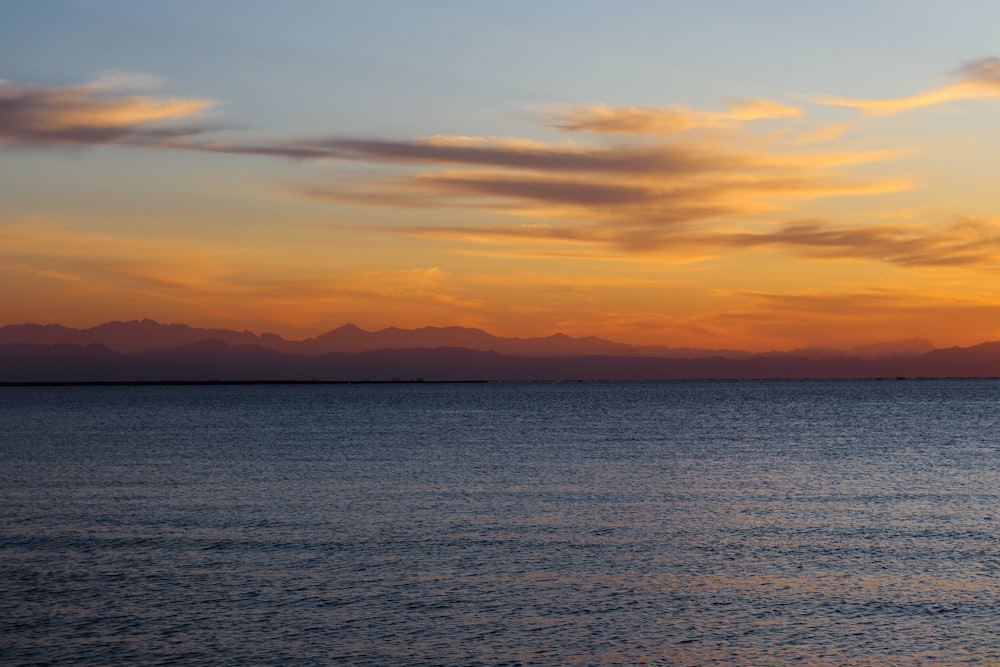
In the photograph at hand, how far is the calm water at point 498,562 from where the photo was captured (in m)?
26.5

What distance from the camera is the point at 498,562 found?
36.0 metres

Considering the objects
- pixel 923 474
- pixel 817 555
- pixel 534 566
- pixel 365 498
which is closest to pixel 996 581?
pixel 817 555

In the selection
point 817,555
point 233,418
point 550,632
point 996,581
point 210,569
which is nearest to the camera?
point 550,632

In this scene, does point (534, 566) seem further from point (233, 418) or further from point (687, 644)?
point (233, 418)

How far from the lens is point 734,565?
118ft

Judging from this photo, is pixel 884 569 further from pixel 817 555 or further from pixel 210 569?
pixel 210 569

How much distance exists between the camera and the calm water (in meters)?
26.5

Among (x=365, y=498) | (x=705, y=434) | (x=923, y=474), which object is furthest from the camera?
(x=705, y=434)

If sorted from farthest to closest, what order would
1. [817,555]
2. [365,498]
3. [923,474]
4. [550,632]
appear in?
[923,474]
[365,498]
[817,555]
[550,632]

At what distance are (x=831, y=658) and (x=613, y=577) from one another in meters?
9.58

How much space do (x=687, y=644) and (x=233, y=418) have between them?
14516 centimetres

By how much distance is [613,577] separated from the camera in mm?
33906

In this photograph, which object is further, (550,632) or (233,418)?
(233,418)

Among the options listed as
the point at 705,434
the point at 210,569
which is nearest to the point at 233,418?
the point at 705,434
